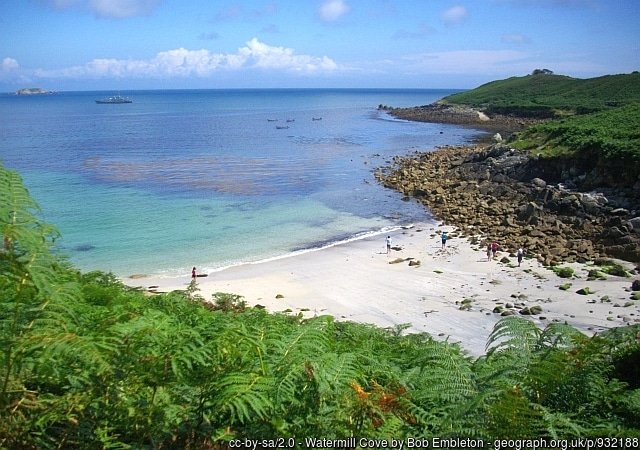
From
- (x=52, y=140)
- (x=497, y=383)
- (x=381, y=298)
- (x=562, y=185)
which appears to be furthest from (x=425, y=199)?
(x=52, y=140)

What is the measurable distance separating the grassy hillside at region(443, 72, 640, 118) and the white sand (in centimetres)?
7613

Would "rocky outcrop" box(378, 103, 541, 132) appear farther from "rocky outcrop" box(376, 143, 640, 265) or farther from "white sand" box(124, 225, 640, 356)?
"white sand" box(124, 225, 640, 356)

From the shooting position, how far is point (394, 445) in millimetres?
3633

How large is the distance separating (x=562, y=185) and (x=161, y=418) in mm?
37445

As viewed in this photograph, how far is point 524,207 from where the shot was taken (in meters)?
32.8

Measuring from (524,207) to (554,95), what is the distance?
101877 mm

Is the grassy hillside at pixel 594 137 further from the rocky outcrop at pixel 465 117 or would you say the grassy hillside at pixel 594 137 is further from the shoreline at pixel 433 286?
the rocky outcrop at pixel 465 117

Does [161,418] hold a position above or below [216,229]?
above

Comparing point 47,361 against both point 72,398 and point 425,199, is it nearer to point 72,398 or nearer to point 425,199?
point 72,398

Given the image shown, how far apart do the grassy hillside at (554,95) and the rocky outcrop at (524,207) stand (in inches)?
2192

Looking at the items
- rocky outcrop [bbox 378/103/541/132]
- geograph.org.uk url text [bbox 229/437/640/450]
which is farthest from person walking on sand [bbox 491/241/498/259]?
rocky outcrop [bbox 378/103/541/132]

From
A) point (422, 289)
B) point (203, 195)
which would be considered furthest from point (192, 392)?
point (203, 195)

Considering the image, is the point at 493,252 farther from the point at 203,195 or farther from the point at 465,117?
the point at 465,117

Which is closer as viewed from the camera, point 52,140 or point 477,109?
point 52,140
